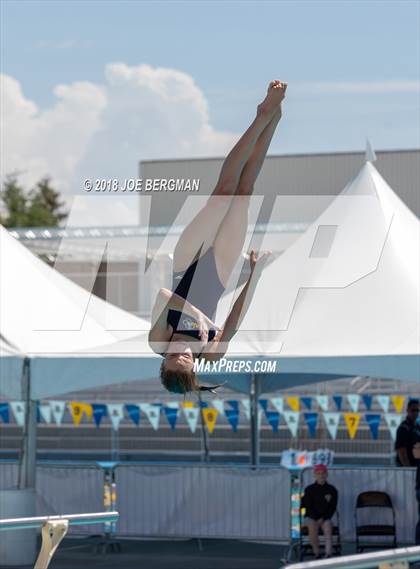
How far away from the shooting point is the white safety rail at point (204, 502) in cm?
1262

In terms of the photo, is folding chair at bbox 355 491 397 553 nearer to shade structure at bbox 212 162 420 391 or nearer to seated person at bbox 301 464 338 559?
seated person at bbox 301 464 338 559

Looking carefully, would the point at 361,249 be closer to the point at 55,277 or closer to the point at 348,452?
the point at 55,277

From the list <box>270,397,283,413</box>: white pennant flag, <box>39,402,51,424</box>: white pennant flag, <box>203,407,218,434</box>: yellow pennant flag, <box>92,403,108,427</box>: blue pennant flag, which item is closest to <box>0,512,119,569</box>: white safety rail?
<box>203,407,218,434</box>: yellow pennant flag

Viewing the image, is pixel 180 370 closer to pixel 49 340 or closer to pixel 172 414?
pixel 49 340

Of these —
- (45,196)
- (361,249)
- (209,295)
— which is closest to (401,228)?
(361,249)

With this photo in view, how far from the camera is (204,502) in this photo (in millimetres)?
12898

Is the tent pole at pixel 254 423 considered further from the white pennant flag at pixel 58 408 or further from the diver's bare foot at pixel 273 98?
the diver's bare foot at pixel 273 98

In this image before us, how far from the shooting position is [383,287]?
11039mm

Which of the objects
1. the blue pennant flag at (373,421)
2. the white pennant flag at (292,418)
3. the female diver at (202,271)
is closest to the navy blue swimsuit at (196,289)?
the female diver at (202,271)

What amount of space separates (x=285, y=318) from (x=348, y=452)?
10.4 meters

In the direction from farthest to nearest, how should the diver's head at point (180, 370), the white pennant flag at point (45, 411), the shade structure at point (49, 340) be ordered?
the white pennant flag at point (45, 411) → the shade structure at point (49, 340) → the diver's head at point (180, 370)

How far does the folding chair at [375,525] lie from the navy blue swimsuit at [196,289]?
25.2ft

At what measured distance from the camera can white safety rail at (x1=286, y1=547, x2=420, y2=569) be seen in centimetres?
381

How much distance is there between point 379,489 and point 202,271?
814 cm
